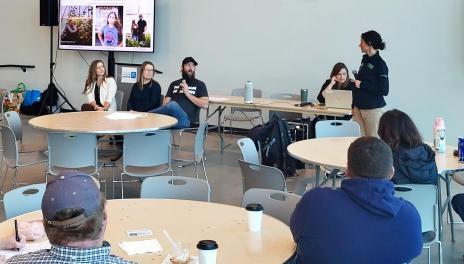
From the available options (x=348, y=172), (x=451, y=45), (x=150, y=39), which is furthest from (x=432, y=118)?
(x=348, y=172)

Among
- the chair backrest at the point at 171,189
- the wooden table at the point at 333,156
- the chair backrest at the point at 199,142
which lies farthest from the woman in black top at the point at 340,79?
the chair backrest at the point at 171,189

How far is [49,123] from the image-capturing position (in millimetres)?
5332

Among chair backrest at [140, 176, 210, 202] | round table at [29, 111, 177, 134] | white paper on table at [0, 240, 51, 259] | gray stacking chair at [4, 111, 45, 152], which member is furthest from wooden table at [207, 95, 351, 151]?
white paper on table at [0, 240, 51, 259]

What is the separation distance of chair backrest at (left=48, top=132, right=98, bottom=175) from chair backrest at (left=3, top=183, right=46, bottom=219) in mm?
1845

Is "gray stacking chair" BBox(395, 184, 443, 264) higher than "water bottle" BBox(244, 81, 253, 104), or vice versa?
"water bottle" BBox(244, 81, 253, 104)

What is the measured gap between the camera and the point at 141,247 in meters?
2.32

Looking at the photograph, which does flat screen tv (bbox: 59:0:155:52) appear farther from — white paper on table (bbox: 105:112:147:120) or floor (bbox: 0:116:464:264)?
white paper on table (bbox: 105:112:147:120)

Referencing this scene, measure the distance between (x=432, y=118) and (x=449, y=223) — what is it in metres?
2.86

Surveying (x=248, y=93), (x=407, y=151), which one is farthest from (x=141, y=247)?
(x=248, y=93)

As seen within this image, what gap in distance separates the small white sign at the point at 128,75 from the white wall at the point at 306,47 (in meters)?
0.25

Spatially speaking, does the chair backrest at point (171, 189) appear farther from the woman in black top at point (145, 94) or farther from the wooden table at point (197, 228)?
the woman in black top at point (145, 94)

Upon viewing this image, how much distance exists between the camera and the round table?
16.4 feet

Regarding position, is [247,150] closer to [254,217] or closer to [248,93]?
[254,217]

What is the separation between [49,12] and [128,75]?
79.2 inches
